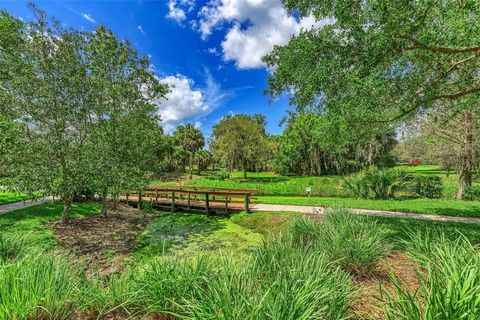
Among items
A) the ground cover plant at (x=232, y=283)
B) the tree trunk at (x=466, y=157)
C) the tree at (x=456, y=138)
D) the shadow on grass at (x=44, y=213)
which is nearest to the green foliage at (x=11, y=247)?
the ground cover plant at (x=232, y=283)

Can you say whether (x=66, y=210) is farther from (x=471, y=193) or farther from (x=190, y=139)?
(x=190, y=139)

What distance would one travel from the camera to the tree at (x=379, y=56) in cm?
464

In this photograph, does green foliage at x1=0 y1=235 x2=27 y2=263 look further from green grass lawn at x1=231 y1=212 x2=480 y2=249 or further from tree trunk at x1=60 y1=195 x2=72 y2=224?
tree trunk at x1=60 y1=195 x2=72 y2=224

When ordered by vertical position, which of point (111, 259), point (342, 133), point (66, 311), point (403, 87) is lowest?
point (111, 259)

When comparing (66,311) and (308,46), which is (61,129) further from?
(308,46)

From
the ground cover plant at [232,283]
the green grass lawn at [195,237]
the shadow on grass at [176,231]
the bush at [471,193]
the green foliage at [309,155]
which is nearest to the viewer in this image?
the ground cover plant at [232,283]

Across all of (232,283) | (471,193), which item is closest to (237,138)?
(471,193)

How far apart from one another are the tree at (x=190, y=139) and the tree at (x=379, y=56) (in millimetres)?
34426

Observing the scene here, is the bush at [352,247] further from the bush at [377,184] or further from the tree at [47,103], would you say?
the bush at [377,184]

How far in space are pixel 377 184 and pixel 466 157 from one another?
436 cm

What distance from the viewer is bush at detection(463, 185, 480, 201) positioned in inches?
487

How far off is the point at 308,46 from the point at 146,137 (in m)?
8.54

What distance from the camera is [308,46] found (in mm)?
5676

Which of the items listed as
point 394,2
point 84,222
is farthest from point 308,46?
point 84,222
